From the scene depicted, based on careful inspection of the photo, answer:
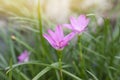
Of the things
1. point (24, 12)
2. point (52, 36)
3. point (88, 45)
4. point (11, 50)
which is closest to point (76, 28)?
point (52, 36)

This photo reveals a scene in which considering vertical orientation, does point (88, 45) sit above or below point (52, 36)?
below

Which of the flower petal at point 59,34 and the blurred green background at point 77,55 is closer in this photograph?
the flower petal at point 59,34

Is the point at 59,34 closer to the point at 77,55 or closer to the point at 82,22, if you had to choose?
the point at 82,22

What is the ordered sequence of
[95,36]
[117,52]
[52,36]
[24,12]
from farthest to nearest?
1. [24,12]
2. [95,36]
3. [117,52]
4. [52,36]

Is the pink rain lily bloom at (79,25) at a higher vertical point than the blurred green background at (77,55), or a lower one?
higher

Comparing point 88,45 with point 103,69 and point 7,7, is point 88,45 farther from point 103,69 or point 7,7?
point 7,7

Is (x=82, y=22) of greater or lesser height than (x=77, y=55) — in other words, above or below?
above

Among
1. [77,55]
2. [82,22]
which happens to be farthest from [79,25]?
[77,55]

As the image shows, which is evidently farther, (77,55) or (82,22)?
(77,55)

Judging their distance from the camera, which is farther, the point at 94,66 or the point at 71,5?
the point at 71,5

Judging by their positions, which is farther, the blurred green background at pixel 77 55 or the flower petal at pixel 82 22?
the blurred green background at pixel 77 55

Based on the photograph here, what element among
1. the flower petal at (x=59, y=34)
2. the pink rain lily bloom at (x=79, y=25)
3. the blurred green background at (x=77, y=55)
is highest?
the pink rain lily bloom at (x=79, y=25)
